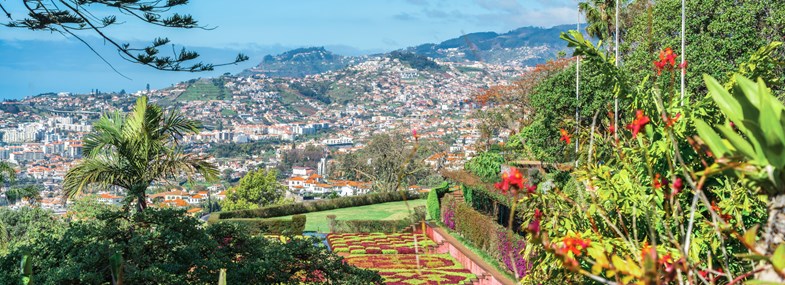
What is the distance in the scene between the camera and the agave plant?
1220mm

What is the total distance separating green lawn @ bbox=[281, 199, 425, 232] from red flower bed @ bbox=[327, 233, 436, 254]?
3072 mm

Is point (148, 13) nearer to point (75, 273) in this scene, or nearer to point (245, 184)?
point (75, 273)

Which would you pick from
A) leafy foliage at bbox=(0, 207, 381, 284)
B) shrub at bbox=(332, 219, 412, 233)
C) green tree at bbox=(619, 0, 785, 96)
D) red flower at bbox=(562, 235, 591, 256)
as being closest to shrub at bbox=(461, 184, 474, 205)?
shrub at bbox=(332, 219, 412, 233)

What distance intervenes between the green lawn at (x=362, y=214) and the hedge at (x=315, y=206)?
1.22 feet

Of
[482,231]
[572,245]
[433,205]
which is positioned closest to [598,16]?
[433,205]

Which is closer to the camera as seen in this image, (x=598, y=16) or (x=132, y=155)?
(x=132, y=155)

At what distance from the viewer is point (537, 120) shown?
76.8 ft

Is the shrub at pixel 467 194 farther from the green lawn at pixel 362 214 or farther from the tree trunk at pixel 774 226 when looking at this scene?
the tree trunk at pixel 774 226

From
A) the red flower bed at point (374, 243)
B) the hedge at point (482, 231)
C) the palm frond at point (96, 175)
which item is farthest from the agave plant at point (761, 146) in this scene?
the red flower bed at point (374, 243)

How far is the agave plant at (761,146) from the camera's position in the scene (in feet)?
4.00

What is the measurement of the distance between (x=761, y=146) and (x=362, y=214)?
2889 centimetres

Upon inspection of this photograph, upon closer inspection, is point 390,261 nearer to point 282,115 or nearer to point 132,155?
point 132,155

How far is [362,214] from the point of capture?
29969 mm

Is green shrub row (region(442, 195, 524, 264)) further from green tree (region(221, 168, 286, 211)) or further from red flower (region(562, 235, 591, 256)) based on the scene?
green tree (region(221, 168, 286, 211))
